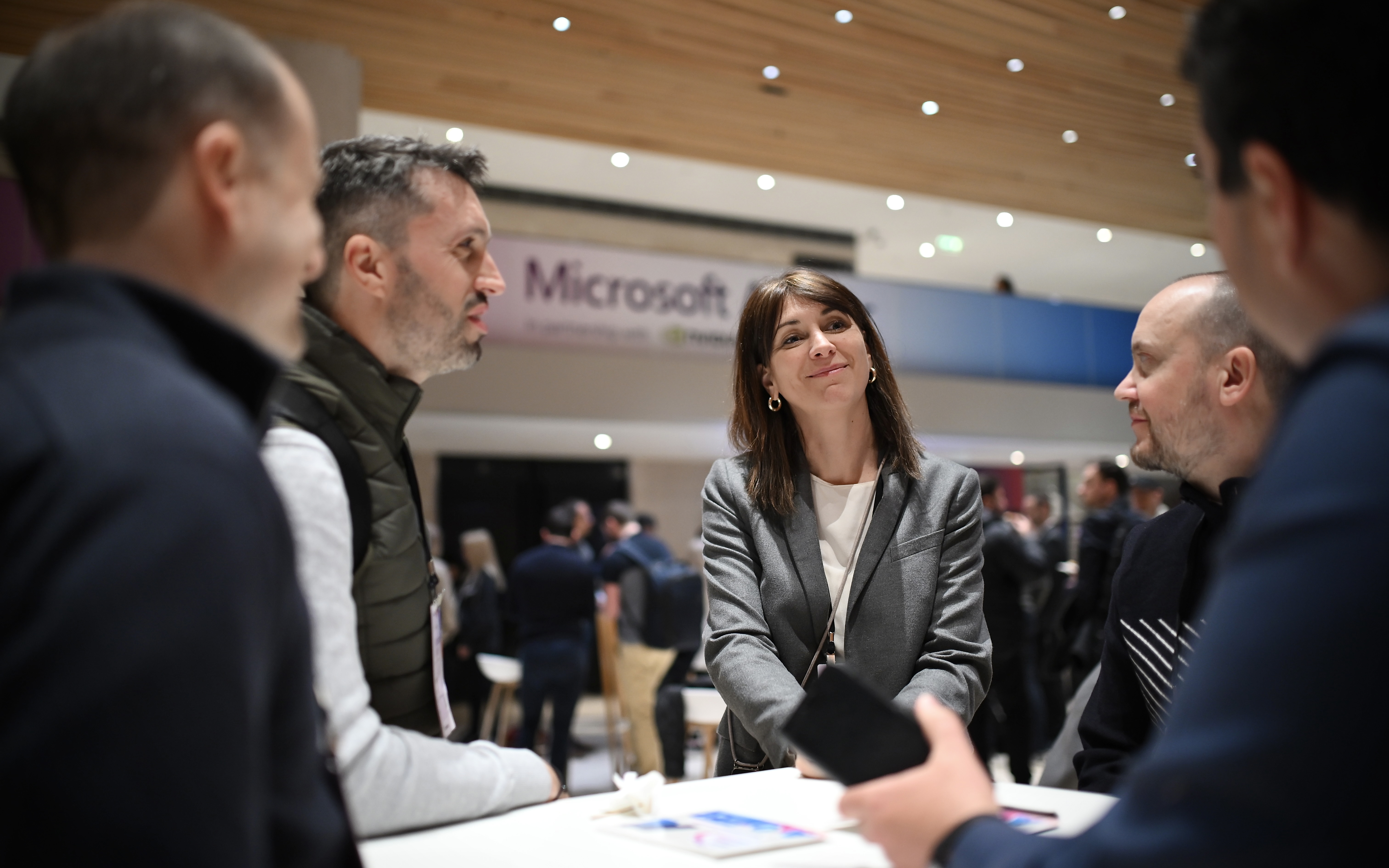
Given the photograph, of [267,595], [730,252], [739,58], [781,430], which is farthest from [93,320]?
[730,252]

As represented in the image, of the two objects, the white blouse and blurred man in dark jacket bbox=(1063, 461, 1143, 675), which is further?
blurred man in dark jacket bbox=(1063, 461, 1143, 675)

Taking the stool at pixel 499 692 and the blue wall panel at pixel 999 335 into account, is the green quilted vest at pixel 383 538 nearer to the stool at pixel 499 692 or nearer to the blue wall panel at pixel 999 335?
the stool at pixel 499 692

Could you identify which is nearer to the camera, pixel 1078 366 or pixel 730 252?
pixel 1078 366

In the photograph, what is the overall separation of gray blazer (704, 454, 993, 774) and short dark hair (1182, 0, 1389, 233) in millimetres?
1260

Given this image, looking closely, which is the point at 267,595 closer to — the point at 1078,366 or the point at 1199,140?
the point at 1199,140

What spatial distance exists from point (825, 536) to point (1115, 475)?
4.89m

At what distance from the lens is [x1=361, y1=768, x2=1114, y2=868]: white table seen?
3.47 feet

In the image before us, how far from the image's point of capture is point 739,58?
560cm

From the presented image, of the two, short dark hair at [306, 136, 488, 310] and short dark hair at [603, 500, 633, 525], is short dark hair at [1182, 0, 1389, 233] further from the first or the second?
short dark hair at [603, 500, 633, 525]

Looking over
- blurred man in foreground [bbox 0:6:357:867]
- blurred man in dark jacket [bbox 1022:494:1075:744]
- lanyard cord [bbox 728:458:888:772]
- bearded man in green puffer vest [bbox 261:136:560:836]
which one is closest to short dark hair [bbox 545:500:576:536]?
blurred man in dark jacket [bbox 1022:494:1075:744]

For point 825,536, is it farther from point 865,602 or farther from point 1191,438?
point 1191,438

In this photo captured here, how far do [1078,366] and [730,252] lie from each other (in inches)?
165

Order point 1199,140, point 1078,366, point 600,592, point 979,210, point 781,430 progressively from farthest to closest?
point 1078,366
point 979,210
point 600,592
point 781,430
point 1199,140

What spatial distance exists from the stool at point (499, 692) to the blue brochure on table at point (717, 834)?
5.69 m
